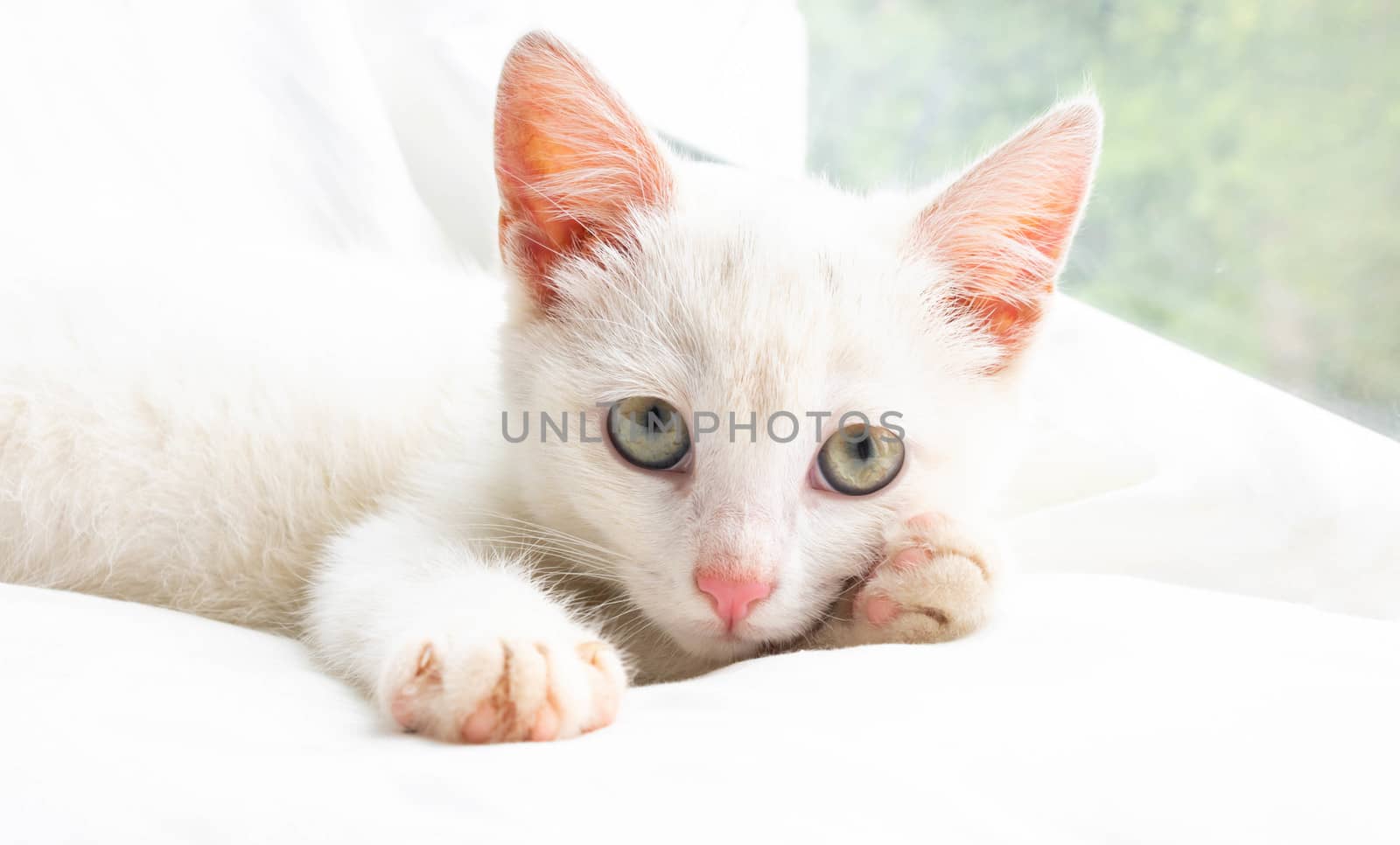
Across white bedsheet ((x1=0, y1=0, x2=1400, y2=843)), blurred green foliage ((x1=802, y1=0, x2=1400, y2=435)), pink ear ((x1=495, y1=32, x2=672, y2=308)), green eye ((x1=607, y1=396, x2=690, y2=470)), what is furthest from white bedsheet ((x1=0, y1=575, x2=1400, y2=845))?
blurred green foliage ((x1=802, y1=0, x2=1400, y2=435))

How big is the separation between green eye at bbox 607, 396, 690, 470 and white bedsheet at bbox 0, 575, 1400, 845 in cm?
25

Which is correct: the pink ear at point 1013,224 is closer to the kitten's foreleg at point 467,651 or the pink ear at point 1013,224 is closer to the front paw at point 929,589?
the front paw at point 929,589

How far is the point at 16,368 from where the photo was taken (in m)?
1.44

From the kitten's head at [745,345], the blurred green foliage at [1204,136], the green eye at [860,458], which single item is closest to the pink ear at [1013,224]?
the kitten's head at [745,345]

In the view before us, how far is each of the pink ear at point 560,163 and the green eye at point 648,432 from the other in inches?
9.5

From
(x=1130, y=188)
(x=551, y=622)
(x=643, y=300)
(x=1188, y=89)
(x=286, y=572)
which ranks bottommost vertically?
→ (x=286, y=572)

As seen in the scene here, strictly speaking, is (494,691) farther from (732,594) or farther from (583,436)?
(583,436)

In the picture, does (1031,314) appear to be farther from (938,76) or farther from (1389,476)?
(938,76)

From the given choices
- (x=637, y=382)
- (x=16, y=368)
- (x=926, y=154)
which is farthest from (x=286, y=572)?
(x=926, y=154)

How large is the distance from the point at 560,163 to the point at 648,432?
0.40m

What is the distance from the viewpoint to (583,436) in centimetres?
121

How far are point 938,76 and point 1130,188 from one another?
2.38 ft

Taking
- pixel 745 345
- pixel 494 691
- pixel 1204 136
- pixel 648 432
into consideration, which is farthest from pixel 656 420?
pixel 1204 136

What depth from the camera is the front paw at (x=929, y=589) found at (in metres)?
1.11
